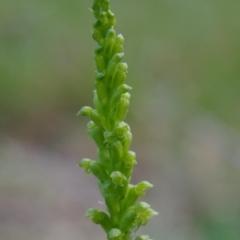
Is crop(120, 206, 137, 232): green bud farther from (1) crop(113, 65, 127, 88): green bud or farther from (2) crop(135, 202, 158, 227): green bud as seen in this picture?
(1) crop(113, 65, 127, 88): green bud

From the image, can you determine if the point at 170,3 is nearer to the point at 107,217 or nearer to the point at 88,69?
the point at 88,69

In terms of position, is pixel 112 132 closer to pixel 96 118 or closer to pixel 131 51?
pixel 96 118

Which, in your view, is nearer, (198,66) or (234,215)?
(234,215)

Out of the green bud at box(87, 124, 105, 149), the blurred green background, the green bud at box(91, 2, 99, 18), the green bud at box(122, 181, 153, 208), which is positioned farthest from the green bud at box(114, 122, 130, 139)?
the blurred green background

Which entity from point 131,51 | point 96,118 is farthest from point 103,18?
point 131,51

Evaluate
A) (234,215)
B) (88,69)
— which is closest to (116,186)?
(234,215)

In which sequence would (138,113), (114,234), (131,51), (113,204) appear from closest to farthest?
(114,234) → (113,204) → (138,113) → (131,51)

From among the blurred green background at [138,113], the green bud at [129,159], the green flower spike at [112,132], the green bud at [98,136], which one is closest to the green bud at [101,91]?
the green flower spike at [112,132]
